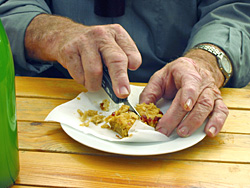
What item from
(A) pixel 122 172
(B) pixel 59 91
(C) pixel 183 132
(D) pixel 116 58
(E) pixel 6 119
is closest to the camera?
(E) pixel 6 119

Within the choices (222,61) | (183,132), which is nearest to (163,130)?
(183,132)

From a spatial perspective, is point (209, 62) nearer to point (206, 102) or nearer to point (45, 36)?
point (206, 102)

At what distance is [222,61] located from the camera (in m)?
1.44

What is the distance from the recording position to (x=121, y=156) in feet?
2.91

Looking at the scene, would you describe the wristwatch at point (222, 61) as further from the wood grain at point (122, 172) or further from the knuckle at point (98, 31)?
the wood grain at point (122, 172)

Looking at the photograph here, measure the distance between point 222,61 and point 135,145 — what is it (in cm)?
73

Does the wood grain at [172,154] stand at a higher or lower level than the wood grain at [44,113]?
higher

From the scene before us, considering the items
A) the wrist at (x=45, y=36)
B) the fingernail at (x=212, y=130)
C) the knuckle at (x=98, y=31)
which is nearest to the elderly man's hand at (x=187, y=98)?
the fingernail at (x=212, y=130)

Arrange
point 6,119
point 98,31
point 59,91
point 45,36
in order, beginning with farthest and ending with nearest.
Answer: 1. point 45,36
2. point 59,91
3. point 98,31
4. point 6,119

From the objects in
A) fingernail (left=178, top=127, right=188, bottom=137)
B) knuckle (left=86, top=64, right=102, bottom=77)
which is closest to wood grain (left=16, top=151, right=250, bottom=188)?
fingernail (left=178, top=127, right=188, bottom=137)

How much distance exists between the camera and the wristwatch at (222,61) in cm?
142

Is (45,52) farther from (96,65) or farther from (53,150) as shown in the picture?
(53,150)

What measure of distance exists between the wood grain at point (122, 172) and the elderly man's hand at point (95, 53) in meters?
0.25

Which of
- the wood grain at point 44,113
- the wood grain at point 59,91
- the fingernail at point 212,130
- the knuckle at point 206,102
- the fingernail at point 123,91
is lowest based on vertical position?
the wood grain at point 59,91
